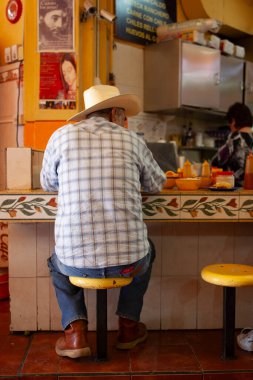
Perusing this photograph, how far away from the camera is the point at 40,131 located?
3.90 metres

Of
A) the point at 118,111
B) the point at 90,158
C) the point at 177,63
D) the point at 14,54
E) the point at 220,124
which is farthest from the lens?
the point at 220,124

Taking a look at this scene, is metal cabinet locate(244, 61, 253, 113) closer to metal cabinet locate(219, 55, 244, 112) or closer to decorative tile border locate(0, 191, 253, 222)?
metal cabinet locate(219, 55, 244, 112)

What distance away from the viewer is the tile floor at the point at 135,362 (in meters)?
2.43

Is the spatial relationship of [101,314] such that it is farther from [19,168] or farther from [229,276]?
Result: [19,168]

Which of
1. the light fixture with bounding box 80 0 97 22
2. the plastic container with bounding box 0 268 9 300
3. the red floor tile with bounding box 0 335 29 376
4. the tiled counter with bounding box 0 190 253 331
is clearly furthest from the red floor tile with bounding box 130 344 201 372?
the light fixture with bounding box 80 0 97 22

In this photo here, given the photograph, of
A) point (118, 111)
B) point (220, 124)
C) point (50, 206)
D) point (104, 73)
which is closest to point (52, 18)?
point (104, 73)

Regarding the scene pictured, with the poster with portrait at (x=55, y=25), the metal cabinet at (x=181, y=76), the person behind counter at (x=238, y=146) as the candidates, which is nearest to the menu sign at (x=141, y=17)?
the metal cabinet at (x=181, y=76)

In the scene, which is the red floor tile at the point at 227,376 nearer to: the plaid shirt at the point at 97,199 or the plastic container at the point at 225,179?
the plaid shirt at the point at 97,199

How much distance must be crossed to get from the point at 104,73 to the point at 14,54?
A: 33.7 inches

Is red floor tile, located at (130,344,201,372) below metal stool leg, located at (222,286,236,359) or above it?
below

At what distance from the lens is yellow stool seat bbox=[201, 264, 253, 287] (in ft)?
7.87

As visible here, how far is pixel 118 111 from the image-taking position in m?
2.63

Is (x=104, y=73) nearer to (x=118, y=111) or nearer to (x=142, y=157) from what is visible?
(x=118, y=111)

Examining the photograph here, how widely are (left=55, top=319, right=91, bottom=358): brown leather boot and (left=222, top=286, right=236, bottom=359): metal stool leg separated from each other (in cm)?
79
